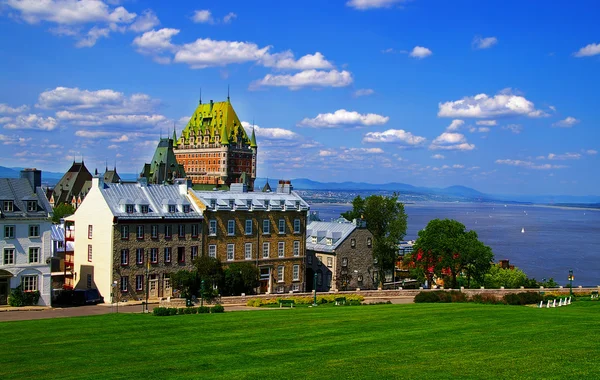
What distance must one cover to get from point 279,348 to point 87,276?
36389mm

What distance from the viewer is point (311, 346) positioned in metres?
29.8

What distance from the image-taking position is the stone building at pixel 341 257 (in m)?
73.1

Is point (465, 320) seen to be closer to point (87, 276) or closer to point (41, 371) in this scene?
point (41, 371)

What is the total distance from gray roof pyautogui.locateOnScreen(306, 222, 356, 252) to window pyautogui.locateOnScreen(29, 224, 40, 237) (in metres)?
31.0

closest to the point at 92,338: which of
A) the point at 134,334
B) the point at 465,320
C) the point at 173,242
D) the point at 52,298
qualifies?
the point at 134,334

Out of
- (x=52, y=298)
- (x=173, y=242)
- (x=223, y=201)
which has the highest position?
(x=223, y=201)

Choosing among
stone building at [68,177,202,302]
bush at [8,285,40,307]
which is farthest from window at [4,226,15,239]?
stone building at [68,177,202,302]

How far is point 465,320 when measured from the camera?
37844 millimetres

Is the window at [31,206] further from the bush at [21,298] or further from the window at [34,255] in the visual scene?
the bush at [21,298]

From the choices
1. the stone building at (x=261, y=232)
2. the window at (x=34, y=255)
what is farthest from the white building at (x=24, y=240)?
the stone building at (x=261, y=232)

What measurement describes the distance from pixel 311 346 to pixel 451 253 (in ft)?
162

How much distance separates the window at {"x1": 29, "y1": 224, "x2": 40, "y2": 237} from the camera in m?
53.6

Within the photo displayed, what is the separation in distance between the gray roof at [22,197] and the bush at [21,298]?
229 inches

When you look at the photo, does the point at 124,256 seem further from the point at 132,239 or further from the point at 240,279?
the point at 240,279
